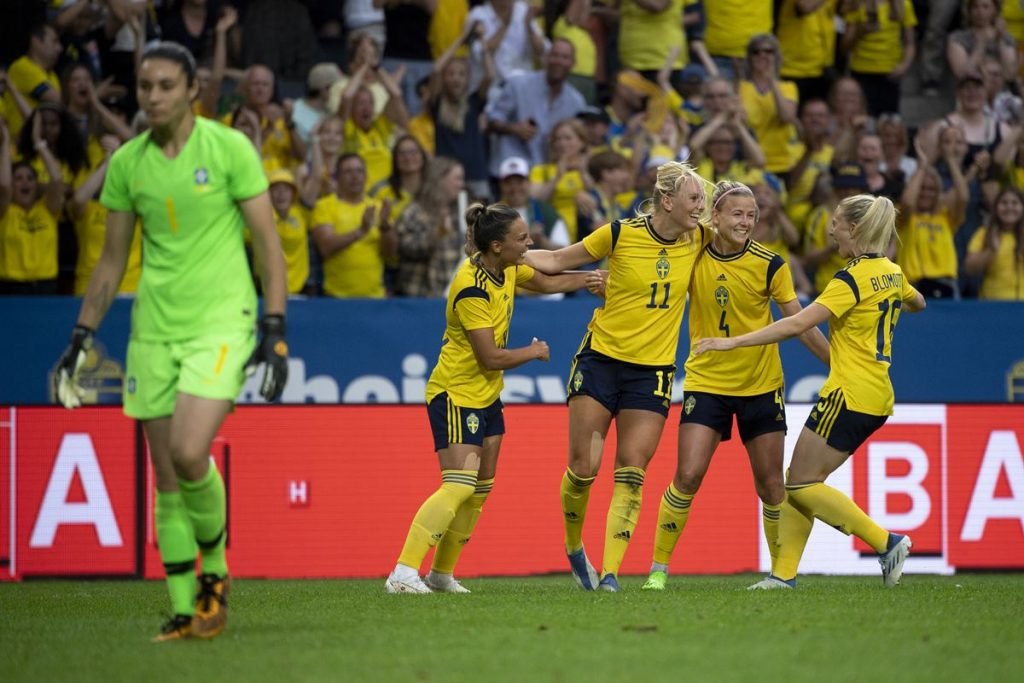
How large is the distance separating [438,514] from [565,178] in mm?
7288

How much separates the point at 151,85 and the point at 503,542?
253 inches

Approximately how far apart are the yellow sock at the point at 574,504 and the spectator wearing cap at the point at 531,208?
17.9ft

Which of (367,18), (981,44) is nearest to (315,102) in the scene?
(367,18)

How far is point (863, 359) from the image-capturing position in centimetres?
907

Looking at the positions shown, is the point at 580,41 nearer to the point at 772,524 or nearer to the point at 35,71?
the point at 35,71

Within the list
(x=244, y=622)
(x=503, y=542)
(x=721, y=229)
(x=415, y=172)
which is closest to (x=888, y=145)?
(x=415, y=172)

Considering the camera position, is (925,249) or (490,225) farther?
(925,249)

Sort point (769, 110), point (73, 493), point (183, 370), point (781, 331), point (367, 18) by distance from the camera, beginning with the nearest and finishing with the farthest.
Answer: point (183, 370) < point (781, 331) < point (73, 493) < point (367, 18) < point (769, 110)

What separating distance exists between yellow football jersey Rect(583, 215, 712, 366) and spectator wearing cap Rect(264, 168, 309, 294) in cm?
569

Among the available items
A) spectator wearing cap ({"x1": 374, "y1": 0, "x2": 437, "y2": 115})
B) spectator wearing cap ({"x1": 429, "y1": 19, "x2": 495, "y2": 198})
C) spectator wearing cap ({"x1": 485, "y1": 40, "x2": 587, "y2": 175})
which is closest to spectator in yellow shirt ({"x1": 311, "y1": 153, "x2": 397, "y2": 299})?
spectator wearing cap ({"x1": 429, "y1": 19, "x2": 495, "y2": 198})

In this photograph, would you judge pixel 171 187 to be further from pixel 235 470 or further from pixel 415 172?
pixel 415 172

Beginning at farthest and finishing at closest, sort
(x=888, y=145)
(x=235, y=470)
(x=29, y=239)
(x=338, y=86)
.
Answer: (x=888, y=145) → (x=338, y=86) → (x=29, y=239) → (x=235, y=470)

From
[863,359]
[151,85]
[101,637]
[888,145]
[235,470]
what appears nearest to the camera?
[151,85]

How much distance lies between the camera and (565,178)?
1571cm
